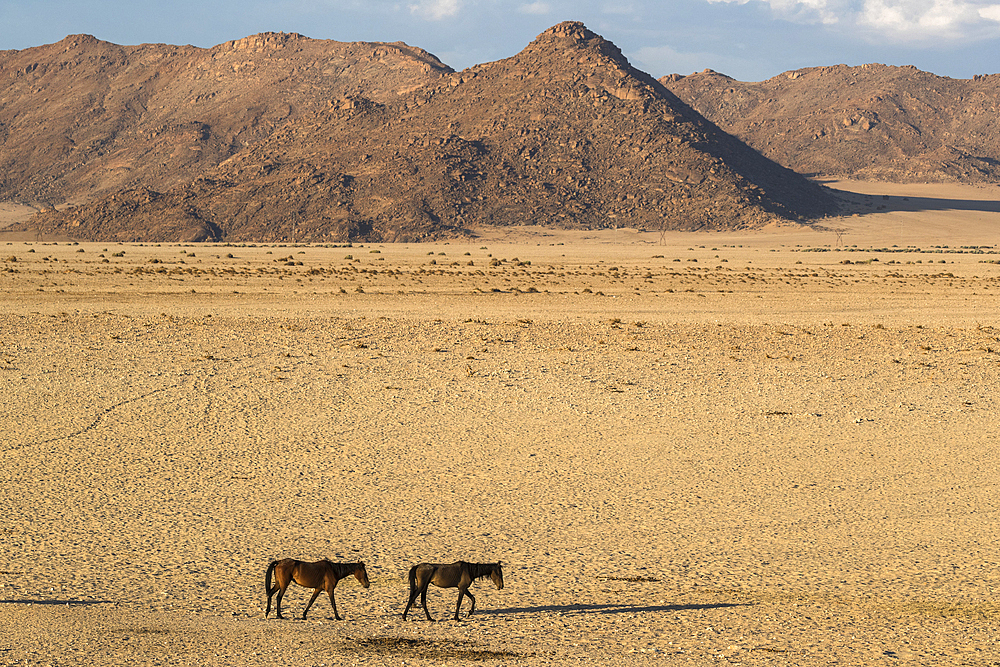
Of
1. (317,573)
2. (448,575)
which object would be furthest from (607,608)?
(317,573)

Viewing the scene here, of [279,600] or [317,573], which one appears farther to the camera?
[279,600]

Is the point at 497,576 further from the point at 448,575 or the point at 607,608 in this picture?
the point at 607,608

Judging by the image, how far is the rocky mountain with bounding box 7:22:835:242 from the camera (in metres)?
146

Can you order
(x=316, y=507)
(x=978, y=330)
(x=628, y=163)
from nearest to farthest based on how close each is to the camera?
(x=316, y=507)
(x=978, y=330)
(x=628, y=163)

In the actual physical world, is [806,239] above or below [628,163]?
below

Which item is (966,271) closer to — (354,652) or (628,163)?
(354,652)

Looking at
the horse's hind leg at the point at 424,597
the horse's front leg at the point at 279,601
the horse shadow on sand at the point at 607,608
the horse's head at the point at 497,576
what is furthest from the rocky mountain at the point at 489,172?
the horse's head at the point at 497,576

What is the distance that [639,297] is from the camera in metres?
41.7

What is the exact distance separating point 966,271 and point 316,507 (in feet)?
212

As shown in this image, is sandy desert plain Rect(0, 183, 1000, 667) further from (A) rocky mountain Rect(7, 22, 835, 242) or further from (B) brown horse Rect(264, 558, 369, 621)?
(A) rocky mountain Rect(7, 22, 835, 242)

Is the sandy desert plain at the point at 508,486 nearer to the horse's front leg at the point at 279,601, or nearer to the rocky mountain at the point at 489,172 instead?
the horse's front leg at the point at 279,601

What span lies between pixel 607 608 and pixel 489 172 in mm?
151260

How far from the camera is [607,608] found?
845 cm

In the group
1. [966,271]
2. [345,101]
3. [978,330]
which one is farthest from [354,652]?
[345,101]
